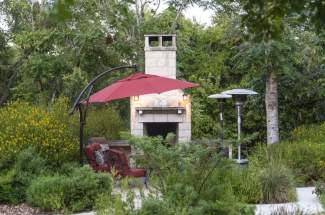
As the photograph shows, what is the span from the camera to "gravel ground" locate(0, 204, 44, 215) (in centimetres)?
856

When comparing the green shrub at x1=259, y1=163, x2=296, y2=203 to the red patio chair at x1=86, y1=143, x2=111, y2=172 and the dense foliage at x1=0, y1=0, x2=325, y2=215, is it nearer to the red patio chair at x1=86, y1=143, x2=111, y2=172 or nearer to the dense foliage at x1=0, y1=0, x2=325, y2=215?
the dense foliage at x1=0, y1=0, x2=325, y2=215

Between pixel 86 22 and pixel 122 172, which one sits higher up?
pixel 86 22

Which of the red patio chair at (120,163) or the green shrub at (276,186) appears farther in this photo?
the red patio chair at (120,163)

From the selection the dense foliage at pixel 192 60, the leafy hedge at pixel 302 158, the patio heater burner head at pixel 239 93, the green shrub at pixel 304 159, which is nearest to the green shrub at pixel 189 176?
the leafy hedge at pixel 302 158

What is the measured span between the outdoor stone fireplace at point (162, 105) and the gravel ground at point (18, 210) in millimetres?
4025

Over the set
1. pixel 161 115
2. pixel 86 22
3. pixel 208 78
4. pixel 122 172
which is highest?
pixel 86 22

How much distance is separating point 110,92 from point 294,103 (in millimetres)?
7106

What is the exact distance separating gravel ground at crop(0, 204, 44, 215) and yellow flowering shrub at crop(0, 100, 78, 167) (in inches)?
29.9

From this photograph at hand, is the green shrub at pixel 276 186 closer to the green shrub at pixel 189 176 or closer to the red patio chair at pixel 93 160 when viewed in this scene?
the green shrub at pixel 189 176

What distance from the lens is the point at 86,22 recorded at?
16.7m

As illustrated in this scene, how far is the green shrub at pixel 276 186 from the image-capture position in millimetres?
8969

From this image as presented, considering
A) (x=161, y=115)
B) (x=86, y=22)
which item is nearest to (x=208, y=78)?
(x=86, y=22)

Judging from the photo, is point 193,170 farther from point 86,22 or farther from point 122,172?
point 86,22

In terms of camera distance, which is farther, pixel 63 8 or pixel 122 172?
→ pixel 122 172
